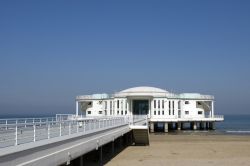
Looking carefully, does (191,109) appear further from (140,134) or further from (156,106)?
(140,134)

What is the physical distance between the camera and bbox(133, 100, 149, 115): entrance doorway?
67.2 meters

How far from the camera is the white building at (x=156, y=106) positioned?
66.1 metres

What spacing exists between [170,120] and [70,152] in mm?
49601

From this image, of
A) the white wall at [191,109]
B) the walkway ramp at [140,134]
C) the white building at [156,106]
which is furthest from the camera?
the white wall at [191,109]

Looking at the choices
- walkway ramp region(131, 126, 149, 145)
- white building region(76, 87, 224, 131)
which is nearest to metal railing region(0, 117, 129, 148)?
walkway ramp region(131, 126, 149, 145)

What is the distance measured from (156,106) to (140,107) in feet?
7.99

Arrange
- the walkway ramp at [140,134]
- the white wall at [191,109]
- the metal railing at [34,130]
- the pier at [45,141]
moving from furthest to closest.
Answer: the white wall at [191,109] < the walkway ramp at [140,134] < the metal railing at [34,130] < the pier at [45,141]

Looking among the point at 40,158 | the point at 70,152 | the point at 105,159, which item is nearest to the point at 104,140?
the point at 105,159

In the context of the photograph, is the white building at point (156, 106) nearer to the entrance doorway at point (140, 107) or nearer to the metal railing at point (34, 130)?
the entrance doorway at point (140, 107)

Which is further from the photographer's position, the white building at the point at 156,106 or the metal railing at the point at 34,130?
the white building at the point at 156,106

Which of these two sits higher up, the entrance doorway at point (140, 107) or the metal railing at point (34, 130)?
the entrance doorway at point (140, 107)

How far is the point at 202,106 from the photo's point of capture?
247 feet

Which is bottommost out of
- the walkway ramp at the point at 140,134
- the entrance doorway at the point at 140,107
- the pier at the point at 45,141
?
the walkway ramp at the point at 140,134

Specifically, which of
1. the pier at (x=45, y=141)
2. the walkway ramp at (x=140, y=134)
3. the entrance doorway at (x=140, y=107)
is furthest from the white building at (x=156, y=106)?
the pier at (x=45, y=141)
